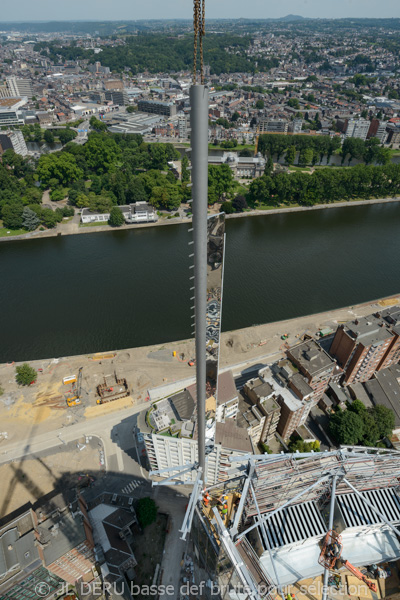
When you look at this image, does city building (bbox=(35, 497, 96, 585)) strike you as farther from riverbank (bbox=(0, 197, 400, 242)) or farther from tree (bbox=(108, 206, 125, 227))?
riverbank (bbox=(0, 197, 400, 242))

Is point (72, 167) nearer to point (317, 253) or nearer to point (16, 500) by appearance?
point (317, 253)

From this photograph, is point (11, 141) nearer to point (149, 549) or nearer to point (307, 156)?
point (307, 156)

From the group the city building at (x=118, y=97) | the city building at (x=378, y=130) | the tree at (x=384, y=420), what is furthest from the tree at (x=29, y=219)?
the city building at (x=378, y=130)

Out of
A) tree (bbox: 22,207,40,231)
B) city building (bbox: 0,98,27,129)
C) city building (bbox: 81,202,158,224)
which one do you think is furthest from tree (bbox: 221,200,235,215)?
city building (bbox: 0,98,27,129)

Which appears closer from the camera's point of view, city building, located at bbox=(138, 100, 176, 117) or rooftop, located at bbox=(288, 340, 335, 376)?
rooftop, located at bbox=(288, 340, 335, 376)

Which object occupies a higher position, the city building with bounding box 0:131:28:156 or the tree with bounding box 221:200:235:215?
the city building with bounding box 0:131:28:156

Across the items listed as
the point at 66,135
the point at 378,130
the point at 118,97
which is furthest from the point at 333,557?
the point at 118,97

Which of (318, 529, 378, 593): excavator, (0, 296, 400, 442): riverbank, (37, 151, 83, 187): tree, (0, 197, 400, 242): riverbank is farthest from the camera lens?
(37, 151, 83, 187): tree
